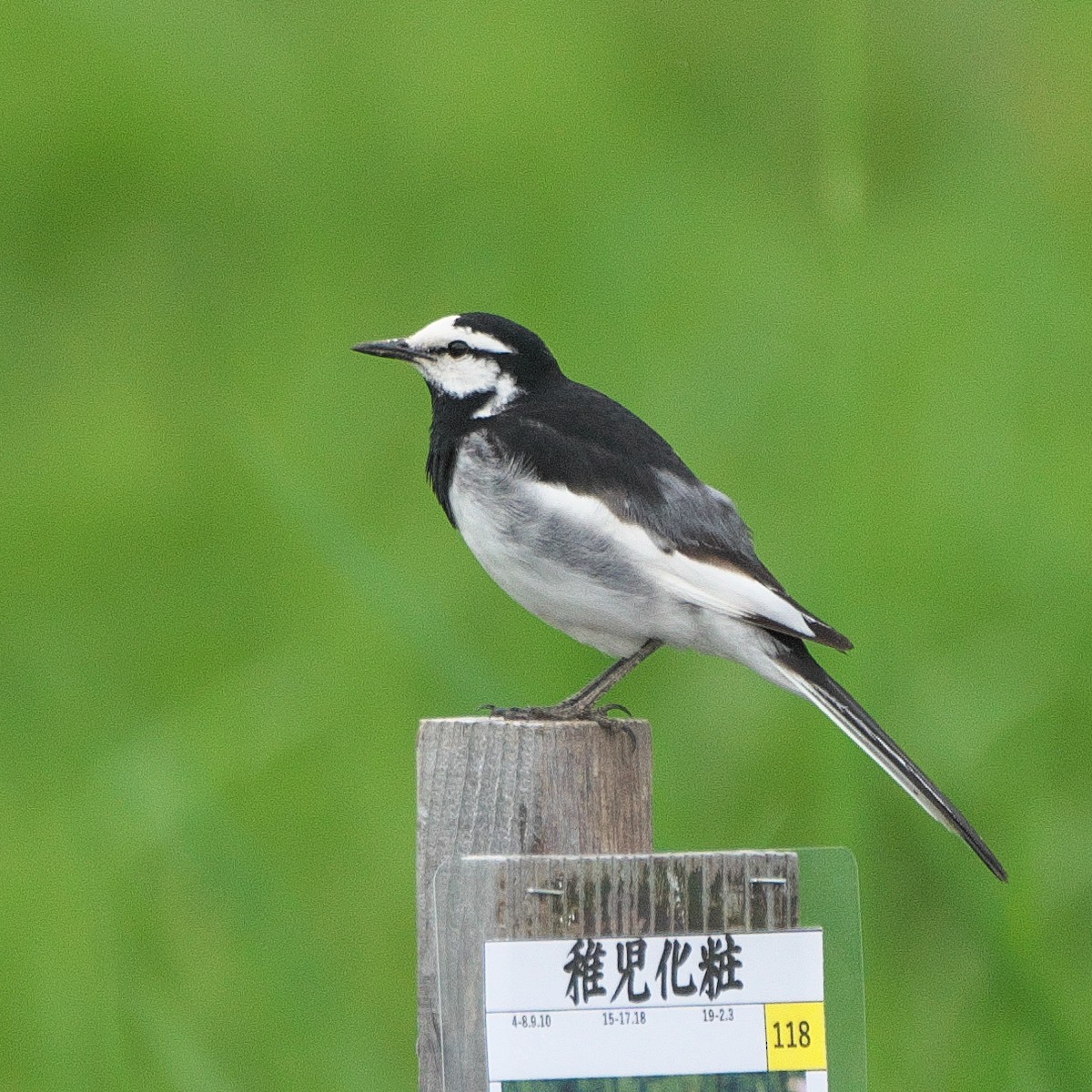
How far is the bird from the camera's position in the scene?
3.69 m

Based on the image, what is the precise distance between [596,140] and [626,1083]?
26.6 ft

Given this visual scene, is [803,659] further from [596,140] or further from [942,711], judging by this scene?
[596,140]

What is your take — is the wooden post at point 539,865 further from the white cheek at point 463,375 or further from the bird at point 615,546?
the white cheek at point 463,375

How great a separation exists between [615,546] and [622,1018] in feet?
4.56

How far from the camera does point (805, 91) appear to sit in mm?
9805

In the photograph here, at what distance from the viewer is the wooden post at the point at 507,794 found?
2801 millimetres

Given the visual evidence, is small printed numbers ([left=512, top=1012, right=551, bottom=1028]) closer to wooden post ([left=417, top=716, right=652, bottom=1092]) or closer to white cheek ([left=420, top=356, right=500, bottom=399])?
wooden post ([left=417, top=716, right=652, bottom=1092])

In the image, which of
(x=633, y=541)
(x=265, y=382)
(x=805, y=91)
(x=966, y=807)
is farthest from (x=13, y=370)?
(x=633, y=541)

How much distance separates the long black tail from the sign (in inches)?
24.7

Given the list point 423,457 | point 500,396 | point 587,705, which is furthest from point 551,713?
point 423,457

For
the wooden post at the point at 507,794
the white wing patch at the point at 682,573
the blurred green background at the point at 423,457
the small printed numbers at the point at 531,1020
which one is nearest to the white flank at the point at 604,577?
the white wing patch at the point at 682,573

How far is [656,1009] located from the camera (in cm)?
248

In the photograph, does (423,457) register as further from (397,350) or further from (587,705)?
(587,705)

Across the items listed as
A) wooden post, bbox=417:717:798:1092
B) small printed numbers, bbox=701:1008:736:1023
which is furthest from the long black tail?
small printed numbers, bbox=701:1008:736:1023
